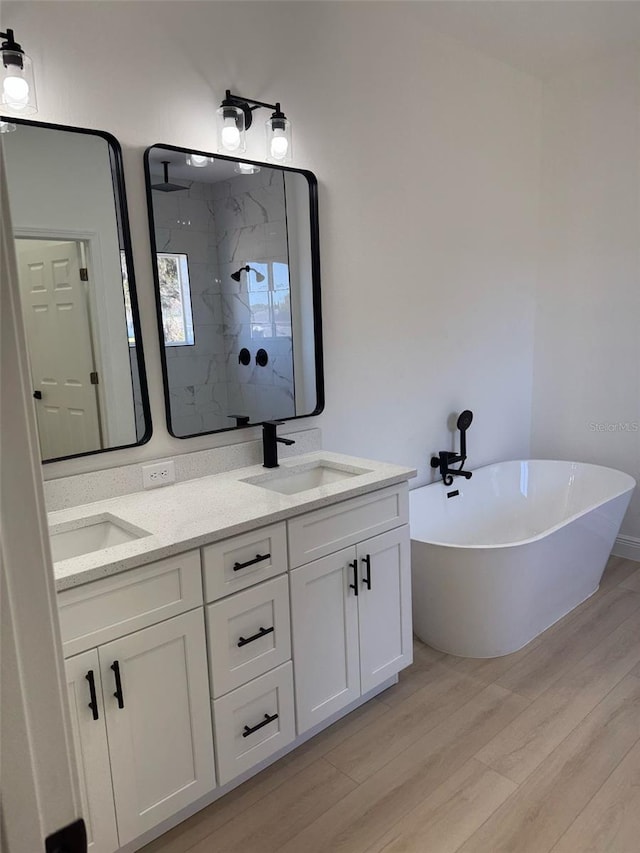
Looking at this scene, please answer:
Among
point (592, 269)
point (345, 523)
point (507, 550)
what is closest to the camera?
point (345, 523)

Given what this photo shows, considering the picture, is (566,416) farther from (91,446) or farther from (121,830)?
(121,830)

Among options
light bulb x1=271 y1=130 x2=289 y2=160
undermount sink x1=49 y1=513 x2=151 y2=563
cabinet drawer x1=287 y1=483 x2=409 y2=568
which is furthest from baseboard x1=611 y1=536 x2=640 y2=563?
undermount sink x1=49 y1=513 x2=151 y2=563

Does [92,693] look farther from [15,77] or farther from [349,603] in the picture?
[15,77]

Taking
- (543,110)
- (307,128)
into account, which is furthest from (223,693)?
(543,110)

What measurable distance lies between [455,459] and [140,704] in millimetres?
2175

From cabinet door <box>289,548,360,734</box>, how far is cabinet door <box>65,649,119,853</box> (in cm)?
65

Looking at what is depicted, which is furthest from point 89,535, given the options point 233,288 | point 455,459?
point 455,459

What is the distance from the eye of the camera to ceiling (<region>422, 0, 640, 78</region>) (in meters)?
2.85

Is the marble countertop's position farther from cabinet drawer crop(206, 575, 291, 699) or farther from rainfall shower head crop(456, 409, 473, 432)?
rainfall shower head crop(456, 409, 473, 432)

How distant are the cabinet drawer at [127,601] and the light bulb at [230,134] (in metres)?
1.49

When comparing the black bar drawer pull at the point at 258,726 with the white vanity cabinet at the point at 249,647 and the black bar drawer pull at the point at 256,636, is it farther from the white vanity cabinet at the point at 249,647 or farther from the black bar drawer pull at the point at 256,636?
the black bar drawer pull at the point at 256,636

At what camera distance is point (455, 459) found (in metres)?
3.38

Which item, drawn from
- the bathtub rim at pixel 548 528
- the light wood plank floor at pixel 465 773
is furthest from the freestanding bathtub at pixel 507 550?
the light wood plank floor at pixel 465 773

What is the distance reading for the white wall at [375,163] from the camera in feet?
6.80
